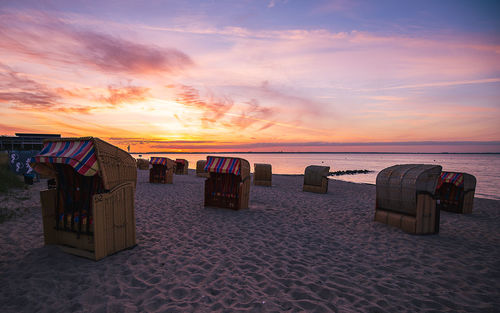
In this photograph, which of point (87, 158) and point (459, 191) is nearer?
point (87, 158)

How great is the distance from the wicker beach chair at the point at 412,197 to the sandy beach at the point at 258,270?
391mm

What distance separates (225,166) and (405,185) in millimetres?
6650

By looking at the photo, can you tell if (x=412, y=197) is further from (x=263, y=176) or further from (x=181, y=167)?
(x=181, y=167)

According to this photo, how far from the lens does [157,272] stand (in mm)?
4926

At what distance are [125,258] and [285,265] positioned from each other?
11.8 ft

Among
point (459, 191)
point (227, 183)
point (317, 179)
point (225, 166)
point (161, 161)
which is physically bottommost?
point (317, 179)

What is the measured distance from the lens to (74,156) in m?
4.84

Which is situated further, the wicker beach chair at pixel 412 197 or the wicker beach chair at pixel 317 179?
the wicker beach chair at pixel 317 179

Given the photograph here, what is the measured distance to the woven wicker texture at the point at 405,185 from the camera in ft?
25.6

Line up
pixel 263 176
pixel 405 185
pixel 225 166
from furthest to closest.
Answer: pixel 263 176 < pixel 225 166 < pixel 405 185

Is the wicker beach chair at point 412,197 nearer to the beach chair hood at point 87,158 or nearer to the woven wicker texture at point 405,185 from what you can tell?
the woven wicker texture at point 405,185

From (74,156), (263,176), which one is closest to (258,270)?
(74,156)

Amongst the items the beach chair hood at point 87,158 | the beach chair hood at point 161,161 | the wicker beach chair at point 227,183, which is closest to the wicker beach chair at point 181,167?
the beach chair hood at point 161,161

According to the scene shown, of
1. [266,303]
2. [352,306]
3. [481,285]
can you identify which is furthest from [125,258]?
[481,285]
